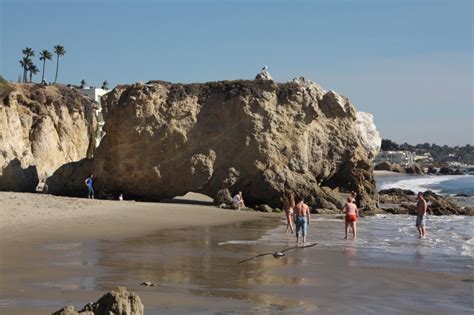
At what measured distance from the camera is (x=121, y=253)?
45.8ft

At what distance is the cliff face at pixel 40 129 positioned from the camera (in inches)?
1544

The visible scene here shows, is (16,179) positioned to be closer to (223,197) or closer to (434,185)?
(223,197)

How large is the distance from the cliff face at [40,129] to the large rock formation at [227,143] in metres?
5.73

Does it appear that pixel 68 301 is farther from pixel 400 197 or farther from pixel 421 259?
pixel 400 197

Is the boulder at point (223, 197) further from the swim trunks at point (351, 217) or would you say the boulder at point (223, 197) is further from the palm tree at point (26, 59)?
the palm tree at point (26, 59)

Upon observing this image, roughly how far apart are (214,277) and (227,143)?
19.6 meters

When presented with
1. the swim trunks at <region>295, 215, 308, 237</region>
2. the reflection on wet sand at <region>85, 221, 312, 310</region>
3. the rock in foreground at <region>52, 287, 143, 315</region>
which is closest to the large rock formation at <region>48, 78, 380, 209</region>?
the swim trunks at <region>295, 215, 308, 237</region>

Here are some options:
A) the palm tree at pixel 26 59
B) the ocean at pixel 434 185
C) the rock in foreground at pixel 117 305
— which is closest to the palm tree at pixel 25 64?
the palm tree at pixel 26 59

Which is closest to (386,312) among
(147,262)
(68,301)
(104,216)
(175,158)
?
(68,301)

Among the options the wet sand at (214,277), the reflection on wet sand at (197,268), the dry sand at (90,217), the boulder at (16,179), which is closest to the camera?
the wet sand at (214,277)

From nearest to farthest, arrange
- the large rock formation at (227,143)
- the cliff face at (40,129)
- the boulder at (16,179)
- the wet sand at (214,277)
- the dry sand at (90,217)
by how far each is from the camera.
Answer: the wet sand at (214,277) → the dry sand at (90,217) → the large rock formation at (227,143) → the boulder at (16,179) → the cliff face at (40,129)

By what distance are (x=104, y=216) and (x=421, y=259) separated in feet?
38.0

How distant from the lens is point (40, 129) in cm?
4797

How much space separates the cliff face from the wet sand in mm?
18190
